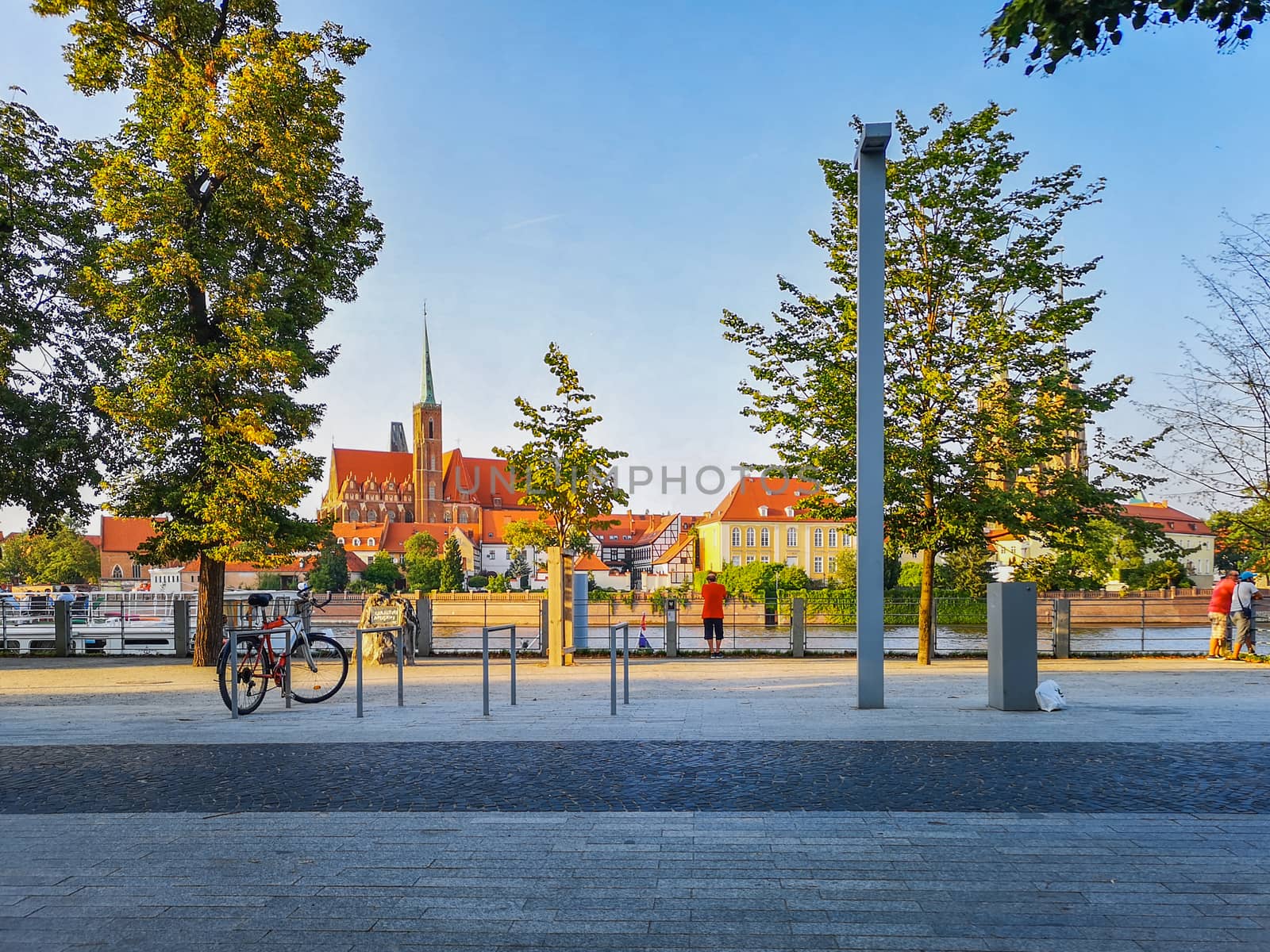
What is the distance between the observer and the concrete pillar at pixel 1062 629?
1911 cm

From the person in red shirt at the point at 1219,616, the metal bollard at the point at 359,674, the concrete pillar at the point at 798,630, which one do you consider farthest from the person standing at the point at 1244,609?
the metal bollard at the point at 359,674

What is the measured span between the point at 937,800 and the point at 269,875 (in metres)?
3.99

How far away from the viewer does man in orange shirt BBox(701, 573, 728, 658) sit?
20.8 m

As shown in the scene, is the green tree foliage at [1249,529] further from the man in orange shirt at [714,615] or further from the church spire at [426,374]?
the church spire at [426,374]

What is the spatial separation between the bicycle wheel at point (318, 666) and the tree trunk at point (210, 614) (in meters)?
6.37

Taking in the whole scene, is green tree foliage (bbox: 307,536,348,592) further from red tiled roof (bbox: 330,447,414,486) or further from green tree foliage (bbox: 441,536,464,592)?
red tiled roof (bbox: 330,447,414,486)

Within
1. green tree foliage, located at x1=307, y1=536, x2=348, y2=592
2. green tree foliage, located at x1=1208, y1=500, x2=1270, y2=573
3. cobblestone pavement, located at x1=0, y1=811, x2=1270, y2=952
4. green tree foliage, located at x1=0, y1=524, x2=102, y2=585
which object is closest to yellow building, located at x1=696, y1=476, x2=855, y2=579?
green tree foliage, located at x1=307, y1=536, x2=348, y2=592

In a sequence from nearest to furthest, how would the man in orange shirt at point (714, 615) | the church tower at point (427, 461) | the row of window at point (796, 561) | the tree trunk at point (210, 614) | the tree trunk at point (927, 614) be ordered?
the tree trunk at point (927, 614) < the tree trunk at point (210, 614) < the man in orange shirt at point (714, 615) < the row of window at point (796, 561) < the church tower at point (427, 461)

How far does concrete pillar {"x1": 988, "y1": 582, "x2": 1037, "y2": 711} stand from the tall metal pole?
3.93ft

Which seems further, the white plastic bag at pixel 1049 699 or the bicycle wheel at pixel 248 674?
the bicycle wheel at pixel 248 674

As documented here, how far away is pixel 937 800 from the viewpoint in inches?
257

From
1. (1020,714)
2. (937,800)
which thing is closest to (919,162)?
(1020,714)

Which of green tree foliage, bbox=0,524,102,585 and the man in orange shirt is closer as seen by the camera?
the man in orange shirt

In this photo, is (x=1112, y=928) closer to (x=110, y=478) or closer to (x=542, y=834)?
(x=542, y=834)
